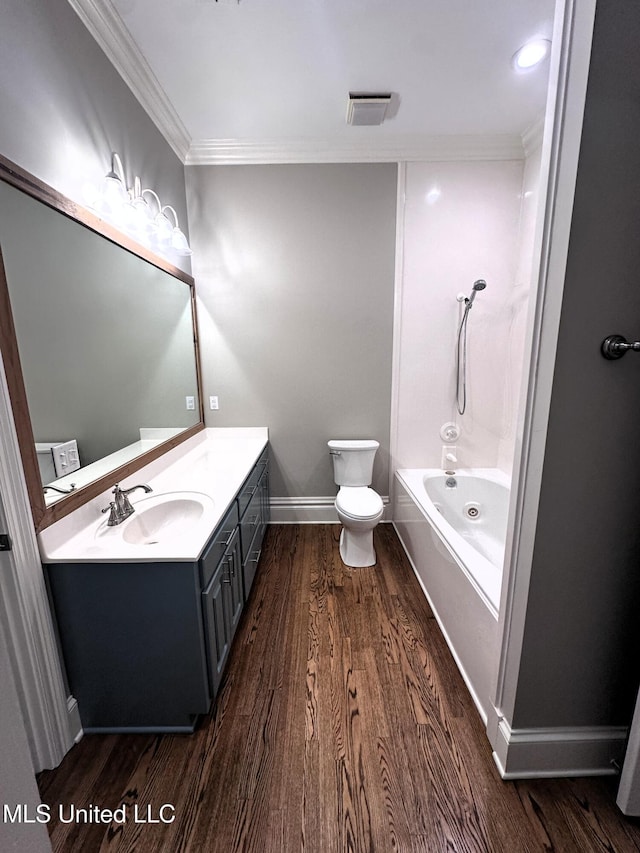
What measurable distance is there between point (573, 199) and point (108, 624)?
191 cm

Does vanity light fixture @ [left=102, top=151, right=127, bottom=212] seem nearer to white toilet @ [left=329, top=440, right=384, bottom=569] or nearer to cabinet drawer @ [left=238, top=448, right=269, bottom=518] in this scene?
cabinet drawer @ [left=238, top=448, right=269, bottom=518]

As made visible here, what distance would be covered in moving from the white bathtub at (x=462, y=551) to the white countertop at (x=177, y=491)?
108cm

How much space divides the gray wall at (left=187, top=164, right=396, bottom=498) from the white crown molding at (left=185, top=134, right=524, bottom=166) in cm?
6

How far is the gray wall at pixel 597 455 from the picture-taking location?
854mm

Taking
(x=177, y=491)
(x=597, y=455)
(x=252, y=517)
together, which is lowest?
(x=252, y=517)

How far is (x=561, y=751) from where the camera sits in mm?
1151

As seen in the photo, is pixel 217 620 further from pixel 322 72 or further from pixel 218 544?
pixel 322 72

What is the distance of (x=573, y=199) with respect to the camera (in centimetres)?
88

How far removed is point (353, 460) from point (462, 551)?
1.14 metres

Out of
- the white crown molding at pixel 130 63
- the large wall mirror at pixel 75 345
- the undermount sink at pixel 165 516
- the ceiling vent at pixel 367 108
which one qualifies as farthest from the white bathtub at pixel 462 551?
the white crown molding at pixel 130 63

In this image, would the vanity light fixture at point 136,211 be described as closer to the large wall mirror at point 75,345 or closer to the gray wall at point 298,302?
the large wall mirror at point 75,345

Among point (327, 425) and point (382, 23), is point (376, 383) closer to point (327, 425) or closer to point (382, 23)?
point (327, 425)

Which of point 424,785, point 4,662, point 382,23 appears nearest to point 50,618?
point 4,662

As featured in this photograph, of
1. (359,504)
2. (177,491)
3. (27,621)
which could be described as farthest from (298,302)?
(27,621)
